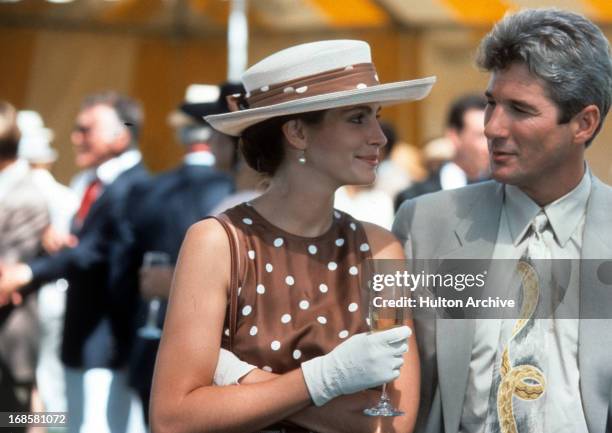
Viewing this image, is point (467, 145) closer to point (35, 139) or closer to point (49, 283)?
point (49, 283)

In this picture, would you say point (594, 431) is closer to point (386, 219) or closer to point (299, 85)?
point (299, 85)

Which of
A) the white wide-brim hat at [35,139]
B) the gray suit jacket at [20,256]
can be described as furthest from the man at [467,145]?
the white wide-brim hat at [35,139]

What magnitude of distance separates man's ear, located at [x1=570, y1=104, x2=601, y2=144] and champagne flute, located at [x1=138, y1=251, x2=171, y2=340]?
106 inches

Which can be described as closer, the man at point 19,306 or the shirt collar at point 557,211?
the shirt collar at point 557,211

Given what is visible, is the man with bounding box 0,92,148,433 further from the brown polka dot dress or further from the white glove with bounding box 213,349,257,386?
the white glove with bounding box 213,349,257,386

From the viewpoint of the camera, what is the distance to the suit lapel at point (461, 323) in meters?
3.03

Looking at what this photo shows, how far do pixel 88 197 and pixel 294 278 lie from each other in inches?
150

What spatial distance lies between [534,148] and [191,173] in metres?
3.26

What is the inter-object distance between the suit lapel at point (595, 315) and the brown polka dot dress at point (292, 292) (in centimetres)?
56

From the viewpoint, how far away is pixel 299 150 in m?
3.12

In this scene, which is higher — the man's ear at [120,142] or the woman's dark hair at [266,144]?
the man's ear at [120,142]

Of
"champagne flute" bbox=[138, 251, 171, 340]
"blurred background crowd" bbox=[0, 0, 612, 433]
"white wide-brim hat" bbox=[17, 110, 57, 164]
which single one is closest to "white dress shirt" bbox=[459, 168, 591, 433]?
"blurred background crowd" bbox=[0, 0, 612, 433]

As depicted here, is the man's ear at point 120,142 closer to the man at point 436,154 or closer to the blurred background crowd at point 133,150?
the blurred background crowd at point 133,150

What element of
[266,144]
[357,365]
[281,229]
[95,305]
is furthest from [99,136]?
[357,365]
